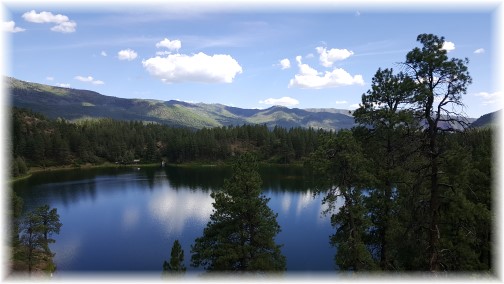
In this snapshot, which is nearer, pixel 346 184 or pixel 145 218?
pixel 346 184

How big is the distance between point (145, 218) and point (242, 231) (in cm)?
4260

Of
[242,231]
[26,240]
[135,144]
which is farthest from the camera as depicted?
[135,144]

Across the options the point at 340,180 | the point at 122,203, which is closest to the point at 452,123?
the point at 340,180

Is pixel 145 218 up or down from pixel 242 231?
down

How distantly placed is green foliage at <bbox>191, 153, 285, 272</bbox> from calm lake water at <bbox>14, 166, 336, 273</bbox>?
15651 millimetres

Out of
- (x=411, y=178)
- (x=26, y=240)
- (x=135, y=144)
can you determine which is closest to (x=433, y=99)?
(x=411, y=178)

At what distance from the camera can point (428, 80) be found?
45.7ft

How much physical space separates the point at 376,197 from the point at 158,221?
47277mm

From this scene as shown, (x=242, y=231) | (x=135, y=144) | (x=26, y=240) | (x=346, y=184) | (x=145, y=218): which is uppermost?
(x=135, y=144)

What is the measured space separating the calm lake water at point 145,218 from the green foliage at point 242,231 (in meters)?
15.7

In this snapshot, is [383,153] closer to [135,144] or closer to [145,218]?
[145,218]

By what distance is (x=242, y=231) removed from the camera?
2456 centimetres

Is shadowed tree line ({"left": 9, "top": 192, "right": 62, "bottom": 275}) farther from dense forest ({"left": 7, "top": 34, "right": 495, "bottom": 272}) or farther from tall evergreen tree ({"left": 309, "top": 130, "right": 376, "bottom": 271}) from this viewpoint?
tall evergreen tree ({"left": 309, "top": 130, "right": 376, "bottom": 271})

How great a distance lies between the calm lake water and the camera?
4188 cm
